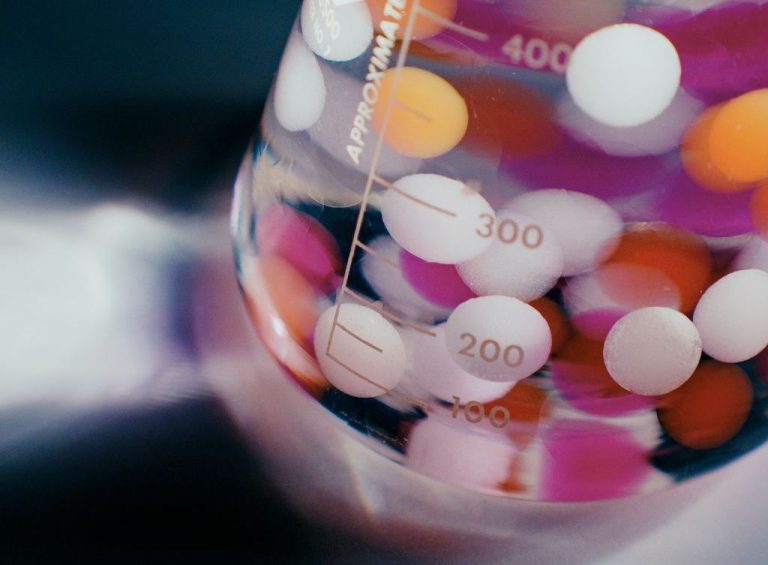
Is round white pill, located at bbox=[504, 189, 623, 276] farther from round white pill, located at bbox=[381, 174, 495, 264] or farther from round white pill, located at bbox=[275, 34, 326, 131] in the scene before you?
round white pill, located at bbox=[275, 34, 326, 131]

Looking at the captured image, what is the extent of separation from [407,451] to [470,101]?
191mm

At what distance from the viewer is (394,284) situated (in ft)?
1.51

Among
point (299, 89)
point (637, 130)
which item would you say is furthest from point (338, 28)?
point (637, 130)

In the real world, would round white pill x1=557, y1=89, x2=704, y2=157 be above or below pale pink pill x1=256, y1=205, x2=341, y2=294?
above

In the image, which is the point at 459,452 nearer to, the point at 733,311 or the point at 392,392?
the point at 392,392

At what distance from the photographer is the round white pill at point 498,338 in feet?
1.43

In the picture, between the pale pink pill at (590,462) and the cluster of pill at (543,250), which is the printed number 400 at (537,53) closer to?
the cluster of pill at (543,250)

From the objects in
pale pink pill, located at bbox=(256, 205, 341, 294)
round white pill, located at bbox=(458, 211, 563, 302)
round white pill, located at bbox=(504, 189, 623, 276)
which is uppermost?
round white pill, located at bbox=(504, 189, 623, 276)

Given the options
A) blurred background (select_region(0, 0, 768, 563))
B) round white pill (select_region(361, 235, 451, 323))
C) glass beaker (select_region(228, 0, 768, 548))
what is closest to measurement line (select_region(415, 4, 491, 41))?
glass beaker (select_region(228, 0, 768, 548))


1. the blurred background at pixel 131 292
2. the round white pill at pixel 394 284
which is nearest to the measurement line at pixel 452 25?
the round white pill at pixel 394 284

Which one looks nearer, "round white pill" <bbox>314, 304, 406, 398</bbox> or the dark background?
"round white pill" <bbox>314, 304, 406, 398</bbox>

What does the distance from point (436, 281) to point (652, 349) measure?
10 cm

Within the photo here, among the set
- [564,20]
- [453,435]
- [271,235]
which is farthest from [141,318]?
[564,20]

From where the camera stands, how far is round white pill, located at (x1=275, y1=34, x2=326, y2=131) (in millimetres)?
484
